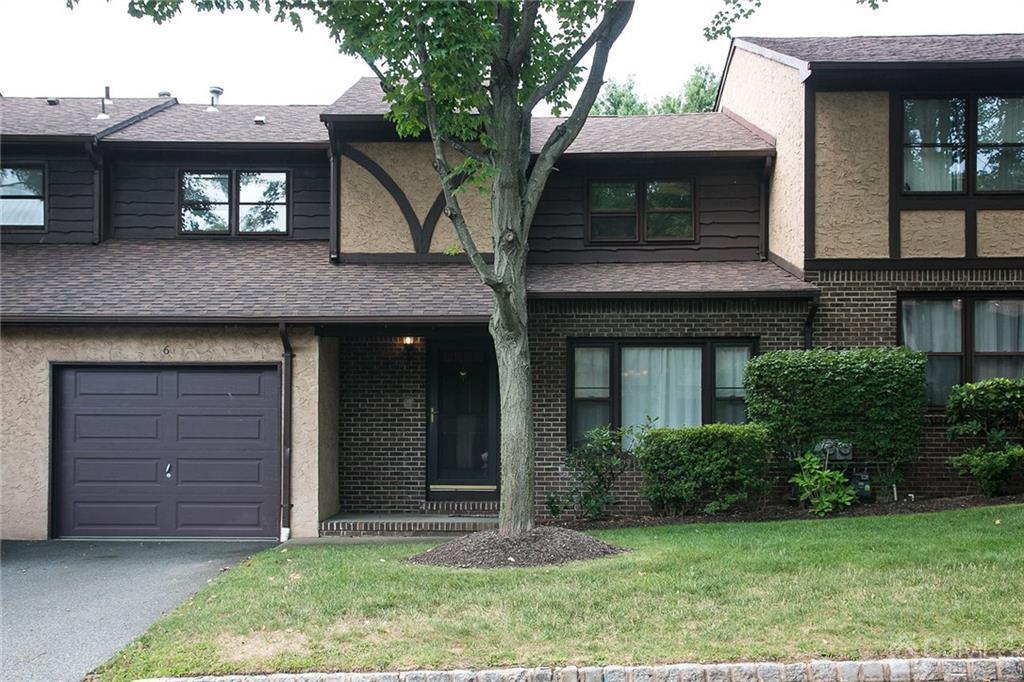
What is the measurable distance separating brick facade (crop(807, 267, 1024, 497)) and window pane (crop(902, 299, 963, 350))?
0.77 feet

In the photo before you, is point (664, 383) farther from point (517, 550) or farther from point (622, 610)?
point (622, 610)

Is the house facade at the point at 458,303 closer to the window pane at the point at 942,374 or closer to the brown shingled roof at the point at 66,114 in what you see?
the window pane at the point at 942,374

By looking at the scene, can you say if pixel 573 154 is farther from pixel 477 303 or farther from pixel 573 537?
pixel 573 537

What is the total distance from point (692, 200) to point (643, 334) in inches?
98.7

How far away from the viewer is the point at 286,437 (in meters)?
13.0

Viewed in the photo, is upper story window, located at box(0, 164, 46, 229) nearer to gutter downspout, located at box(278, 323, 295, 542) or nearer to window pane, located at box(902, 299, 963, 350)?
gutter downspout, located at box(278, 323, 295, 542)

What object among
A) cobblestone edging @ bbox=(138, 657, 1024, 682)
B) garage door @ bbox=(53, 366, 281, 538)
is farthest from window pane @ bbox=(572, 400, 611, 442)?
cobblestone edging @ bbox=(138, 657, 1024, 682)

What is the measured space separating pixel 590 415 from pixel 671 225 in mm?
3238

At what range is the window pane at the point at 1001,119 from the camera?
1364 centimetres

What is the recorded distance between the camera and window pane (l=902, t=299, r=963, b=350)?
13695 mm

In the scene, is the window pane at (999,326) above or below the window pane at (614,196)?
below

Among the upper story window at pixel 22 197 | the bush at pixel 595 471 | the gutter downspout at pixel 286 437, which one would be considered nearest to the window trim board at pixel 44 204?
the upper story window at pixel 22 197

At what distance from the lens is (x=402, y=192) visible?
1466 centimetres

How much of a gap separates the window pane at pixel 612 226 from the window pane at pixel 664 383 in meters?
2.00
